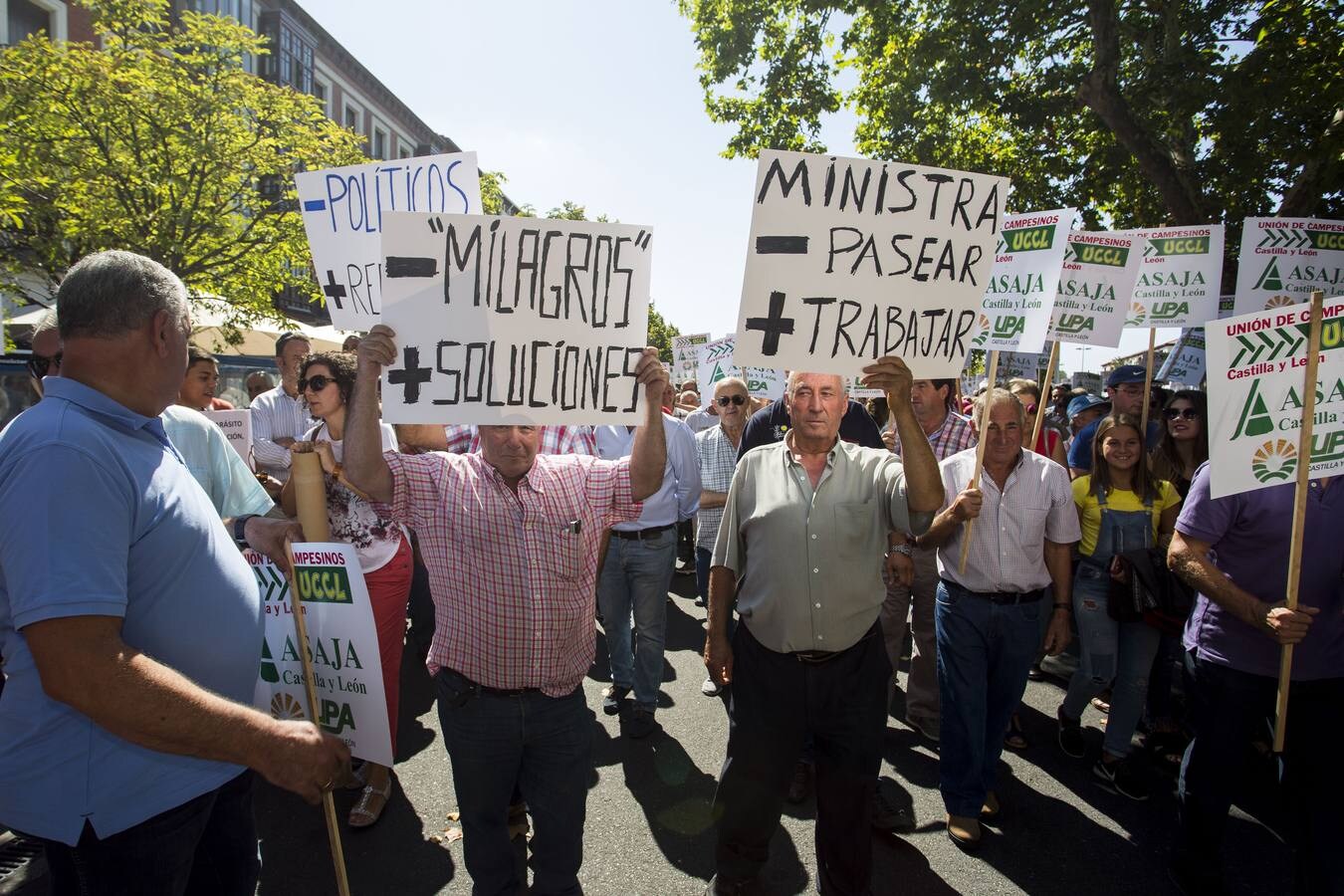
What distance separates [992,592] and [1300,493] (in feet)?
4.17

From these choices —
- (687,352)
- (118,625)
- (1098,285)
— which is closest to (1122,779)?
(1098,285)

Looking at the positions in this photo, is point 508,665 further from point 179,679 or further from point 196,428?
point 196,428

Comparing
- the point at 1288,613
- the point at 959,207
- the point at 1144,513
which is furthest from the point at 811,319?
the point at 1144,513

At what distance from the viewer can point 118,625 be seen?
153 centimetres

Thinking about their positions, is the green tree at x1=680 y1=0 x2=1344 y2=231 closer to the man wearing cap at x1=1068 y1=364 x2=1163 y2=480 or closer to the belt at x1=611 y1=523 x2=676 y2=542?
the man wearing cap at x1=1068 y1=364 x2=1163 y2=480

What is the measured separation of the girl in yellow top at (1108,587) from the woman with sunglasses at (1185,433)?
33.7 inches

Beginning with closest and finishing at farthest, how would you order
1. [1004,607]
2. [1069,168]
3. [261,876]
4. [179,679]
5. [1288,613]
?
[179,679], [1288,613], [261,876], [1004,607], [1069,168]

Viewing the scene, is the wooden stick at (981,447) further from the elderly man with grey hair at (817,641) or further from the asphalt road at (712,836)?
the asphalt road at (712,836)

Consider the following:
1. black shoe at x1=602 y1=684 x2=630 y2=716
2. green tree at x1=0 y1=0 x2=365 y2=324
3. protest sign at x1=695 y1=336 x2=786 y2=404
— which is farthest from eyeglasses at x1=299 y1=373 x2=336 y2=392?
green tree at x1=0 y1=0 x2=365 y2=324

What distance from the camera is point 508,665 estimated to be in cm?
246

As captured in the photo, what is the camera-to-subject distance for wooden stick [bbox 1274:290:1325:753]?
275 cm

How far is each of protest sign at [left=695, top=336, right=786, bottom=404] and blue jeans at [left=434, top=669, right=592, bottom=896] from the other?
6.41 metres

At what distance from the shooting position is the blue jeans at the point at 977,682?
137 inches

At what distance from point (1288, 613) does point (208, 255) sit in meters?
16.3
